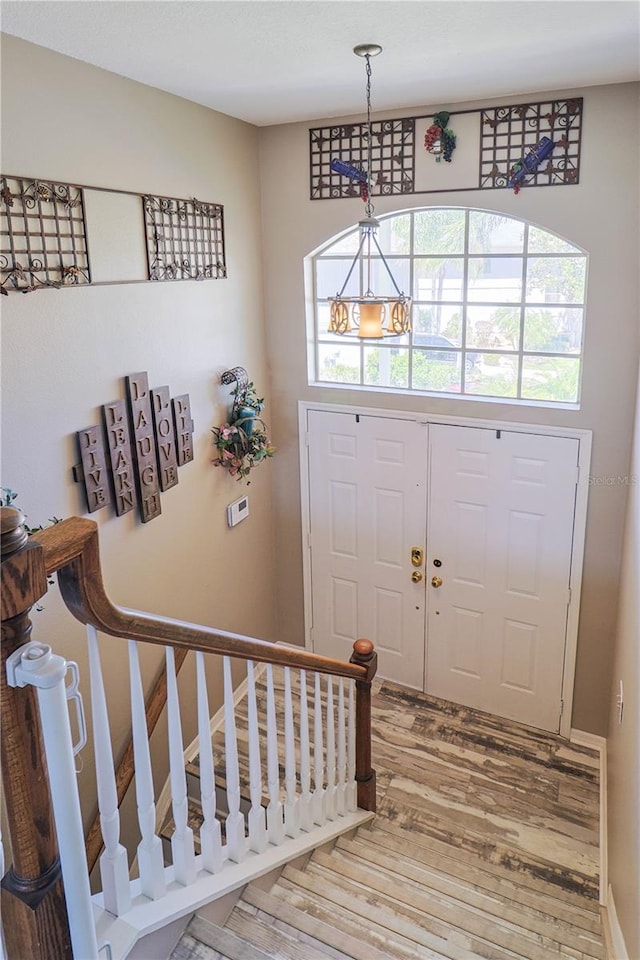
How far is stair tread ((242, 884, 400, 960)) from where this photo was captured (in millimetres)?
2184

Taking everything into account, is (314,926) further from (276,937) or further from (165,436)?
(165,436)

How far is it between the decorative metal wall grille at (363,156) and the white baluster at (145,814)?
3.32 metres

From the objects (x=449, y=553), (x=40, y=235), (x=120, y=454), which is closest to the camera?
(x=40, y=235)

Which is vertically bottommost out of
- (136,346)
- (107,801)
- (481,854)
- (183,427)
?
(481,854)

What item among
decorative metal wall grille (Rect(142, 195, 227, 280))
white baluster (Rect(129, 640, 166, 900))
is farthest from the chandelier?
white baluster (Rect(129, 640, 166, 900))

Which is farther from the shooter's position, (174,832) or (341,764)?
(341,764)

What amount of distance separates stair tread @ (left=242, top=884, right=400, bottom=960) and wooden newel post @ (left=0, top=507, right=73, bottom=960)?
50.6 inches

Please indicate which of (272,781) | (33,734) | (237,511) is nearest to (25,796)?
(33,734)

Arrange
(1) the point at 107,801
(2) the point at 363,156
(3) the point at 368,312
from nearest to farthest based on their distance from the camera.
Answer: (1) the point at 107,801 → (3) the point at 368,312 → (2) the point at 363,156

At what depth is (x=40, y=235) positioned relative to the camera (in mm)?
2701

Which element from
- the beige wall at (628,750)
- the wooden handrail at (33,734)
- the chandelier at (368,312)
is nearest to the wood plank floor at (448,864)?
the beige wall at (628,750)

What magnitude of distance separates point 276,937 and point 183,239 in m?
3.07

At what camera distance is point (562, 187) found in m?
3.55

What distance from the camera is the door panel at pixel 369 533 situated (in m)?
4.39
